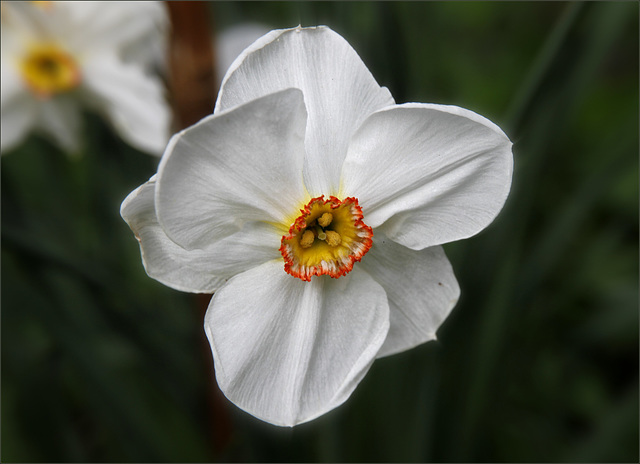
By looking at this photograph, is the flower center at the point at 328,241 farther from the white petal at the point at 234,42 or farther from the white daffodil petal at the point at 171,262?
the white petal at the point at 234,42

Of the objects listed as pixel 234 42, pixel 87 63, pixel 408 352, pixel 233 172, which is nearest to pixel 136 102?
pixel 87 63

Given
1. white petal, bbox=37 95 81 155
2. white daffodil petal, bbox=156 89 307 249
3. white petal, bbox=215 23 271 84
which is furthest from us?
white petal, bbox=215 23 271 84

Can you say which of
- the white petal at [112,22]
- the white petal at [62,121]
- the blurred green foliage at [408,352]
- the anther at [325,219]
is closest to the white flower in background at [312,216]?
the anther at [325,219]

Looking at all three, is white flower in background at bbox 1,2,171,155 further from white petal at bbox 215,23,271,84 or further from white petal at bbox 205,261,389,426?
white petal at bbox 205,261,389,426

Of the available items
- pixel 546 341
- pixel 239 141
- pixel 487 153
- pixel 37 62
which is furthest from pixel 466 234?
pixel 546 341

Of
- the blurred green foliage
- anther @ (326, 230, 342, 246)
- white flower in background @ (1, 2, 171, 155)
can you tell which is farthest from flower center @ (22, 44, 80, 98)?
anther @ (326, 230, 342, 246)

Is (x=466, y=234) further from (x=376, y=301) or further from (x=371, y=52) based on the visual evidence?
(x=371, y=52)

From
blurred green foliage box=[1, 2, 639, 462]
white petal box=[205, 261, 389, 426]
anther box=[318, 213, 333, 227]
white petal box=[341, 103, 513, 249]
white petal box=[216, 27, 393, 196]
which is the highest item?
white petal box=[216, 27, 393, 196]
